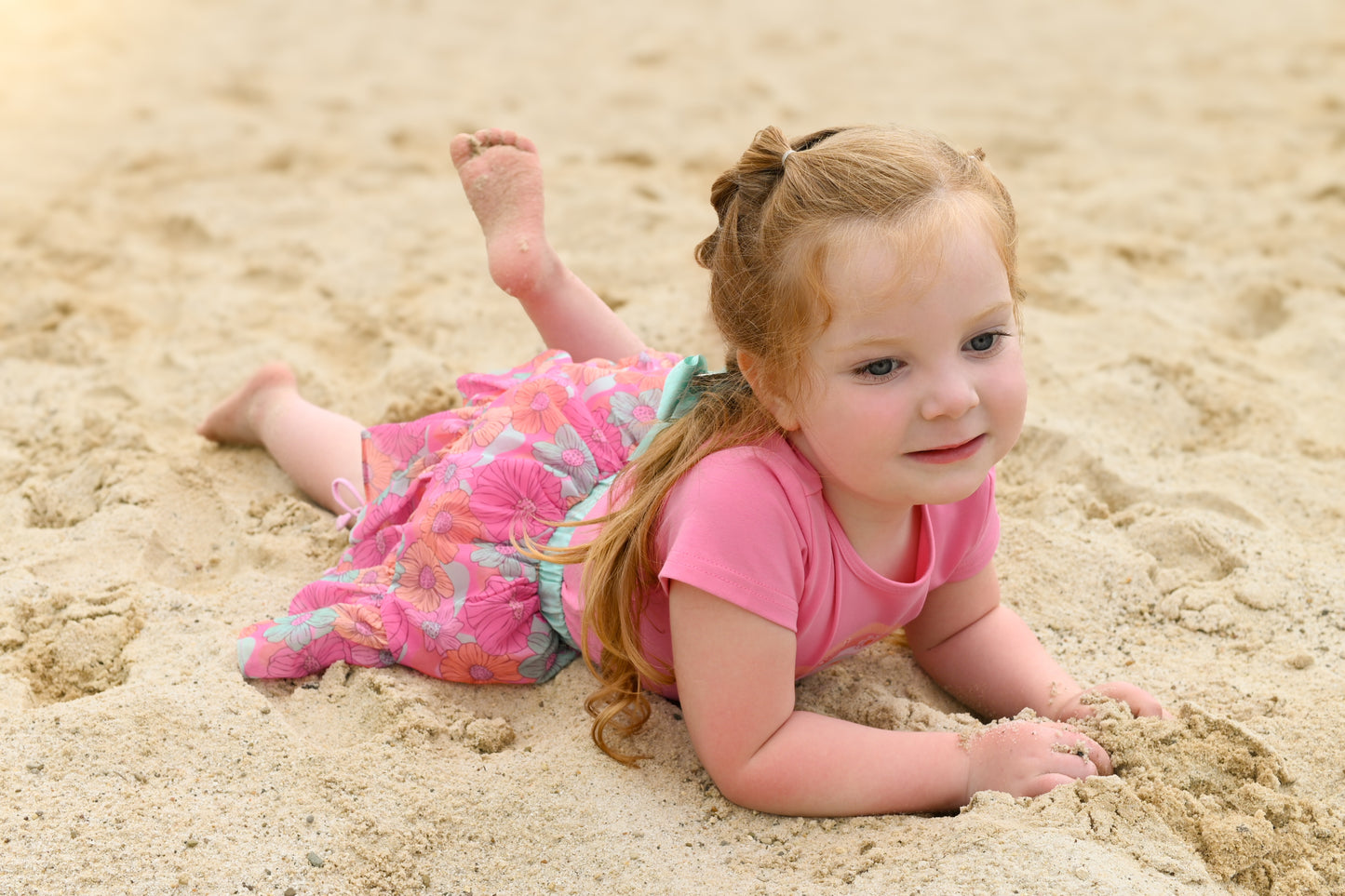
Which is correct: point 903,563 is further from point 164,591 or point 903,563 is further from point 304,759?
point 164,591

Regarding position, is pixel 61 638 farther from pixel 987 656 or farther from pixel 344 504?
pixel 987 656

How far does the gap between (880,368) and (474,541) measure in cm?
84

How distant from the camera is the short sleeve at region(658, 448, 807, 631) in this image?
176cm

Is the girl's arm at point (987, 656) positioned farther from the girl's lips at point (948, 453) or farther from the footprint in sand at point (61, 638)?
the footprint in sand at point (61, 638)

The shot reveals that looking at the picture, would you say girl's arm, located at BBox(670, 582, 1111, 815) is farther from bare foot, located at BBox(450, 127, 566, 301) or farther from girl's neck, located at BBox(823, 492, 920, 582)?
bare foot, located at BBox(450, 127, 566, 301)

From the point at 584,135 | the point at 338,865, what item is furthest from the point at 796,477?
the point at 584,135

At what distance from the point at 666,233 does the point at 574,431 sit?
5.27 ft

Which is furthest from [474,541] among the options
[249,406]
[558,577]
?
[249,406]

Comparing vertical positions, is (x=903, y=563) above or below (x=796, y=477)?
below

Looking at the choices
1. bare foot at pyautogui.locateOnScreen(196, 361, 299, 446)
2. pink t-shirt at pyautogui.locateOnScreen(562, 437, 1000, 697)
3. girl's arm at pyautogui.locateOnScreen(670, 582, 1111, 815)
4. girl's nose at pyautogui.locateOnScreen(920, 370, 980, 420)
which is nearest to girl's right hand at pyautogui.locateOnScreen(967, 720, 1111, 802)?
girl's arm at pyautogui.locateOnScreen(670, 582, 1111, 815)

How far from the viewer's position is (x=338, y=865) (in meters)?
1.74

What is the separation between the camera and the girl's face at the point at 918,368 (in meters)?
1.66

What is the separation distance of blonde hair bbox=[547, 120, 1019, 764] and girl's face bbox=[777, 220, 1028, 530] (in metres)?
0.03

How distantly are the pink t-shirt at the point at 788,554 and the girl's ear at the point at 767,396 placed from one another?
44 mm
